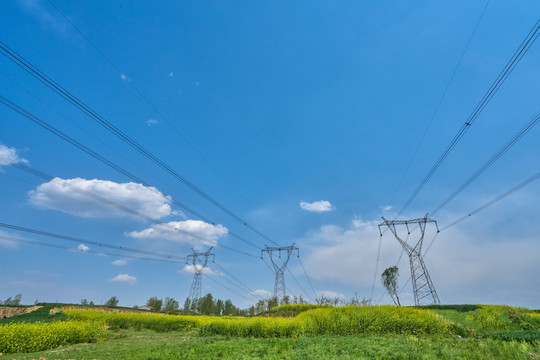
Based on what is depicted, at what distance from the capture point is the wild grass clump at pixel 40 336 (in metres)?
14.8

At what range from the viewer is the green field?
9.74 m

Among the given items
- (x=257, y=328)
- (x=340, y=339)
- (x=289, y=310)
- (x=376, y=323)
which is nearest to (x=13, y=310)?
(x=289, y=310)

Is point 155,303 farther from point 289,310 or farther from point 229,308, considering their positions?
point 289,310

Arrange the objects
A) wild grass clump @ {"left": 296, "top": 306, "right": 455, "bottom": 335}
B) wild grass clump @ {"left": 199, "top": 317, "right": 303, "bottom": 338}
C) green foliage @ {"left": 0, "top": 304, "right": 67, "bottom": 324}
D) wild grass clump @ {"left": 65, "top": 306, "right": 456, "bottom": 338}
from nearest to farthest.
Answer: wild grass clump @ {"left": 296, "top": 306, "right": 455, "bottom": 335}
wild grass clump @ {"left": 65, "top": 306, "right": 456, "bottom": 338}
wild grass clump @ {"left": 199, "top": 317, "right": 303, "bottom": 338}
green foliage @ {"left": 0, "top": 304, "right": 67, "bottom": 324}

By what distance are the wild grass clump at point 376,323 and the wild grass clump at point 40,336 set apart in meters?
16.3

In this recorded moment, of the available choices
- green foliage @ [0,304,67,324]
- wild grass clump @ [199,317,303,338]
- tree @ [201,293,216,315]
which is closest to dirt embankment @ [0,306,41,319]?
green foliage @ [0,304,67,324]

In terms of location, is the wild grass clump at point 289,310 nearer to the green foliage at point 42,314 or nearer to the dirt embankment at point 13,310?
the green foliage at point 42,314

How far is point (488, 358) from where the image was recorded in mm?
8117

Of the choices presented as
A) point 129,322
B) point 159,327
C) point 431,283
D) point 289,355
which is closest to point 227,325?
point 289,355

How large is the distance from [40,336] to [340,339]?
18257 millimetres

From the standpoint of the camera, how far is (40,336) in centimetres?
1602

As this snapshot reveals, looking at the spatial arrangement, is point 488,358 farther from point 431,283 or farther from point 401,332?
point 431,283

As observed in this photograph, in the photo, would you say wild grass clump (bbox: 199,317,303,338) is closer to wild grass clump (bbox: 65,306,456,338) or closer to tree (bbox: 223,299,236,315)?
wild grass clump (bbox: 65,306,456,338)

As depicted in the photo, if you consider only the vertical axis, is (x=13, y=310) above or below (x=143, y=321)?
above
